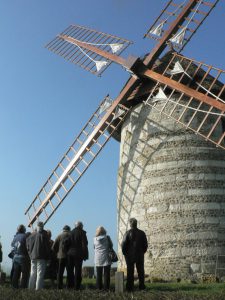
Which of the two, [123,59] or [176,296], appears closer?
[176,296]

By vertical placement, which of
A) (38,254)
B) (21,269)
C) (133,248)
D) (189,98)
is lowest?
(21,269)

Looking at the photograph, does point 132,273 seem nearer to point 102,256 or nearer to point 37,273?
point 102,256

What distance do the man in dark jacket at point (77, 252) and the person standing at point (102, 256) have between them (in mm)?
266

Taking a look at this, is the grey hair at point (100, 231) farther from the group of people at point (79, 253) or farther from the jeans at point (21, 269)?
the jeans at point (21, 269)

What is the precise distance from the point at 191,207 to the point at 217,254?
147 centimetres

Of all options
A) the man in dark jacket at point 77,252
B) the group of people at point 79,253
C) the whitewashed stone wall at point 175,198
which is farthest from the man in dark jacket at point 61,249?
the whitewashed stone wall at point 175,198

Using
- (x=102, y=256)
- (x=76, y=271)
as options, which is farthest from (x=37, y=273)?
(x=102, y=256)

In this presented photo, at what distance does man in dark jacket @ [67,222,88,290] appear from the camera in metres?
8.69

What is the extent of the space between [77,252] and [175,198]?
14.1ft

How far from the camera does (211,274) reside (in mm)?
11211

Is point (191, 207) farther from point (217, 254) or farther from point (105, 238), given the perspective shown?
point (105, 238)

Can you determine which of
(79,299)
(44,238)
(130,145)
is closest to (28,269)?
(44,238)

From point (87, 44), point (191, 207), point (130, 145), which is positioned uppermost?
point (87, 44)

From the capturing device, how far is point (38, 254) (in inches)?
342
